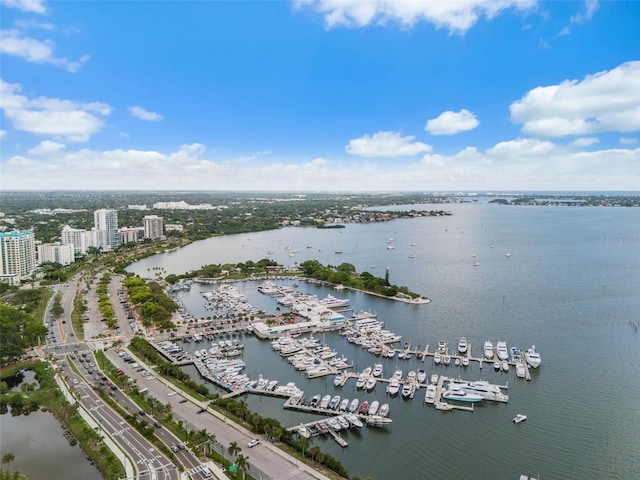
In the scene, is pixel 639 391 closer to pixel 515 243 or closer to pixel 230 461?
pixel 230 461

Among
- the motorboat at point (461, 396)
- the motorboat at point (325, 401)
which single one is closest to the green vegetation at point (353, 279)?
the motorboat at point (461, 396)

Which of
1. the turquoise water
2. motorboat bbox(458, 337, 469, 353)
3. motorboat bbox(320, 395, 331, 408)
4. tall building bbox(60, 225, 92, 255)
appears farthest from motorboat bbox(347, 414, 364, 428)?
tall building bbox(60, 225, 92, 255)

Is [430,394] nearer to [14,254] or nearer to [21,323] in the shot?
[21,323]

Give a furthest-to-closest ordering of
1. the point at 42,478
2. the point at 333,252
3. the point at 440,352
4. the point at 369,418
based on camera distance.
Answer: the point at 333,252
the point at 440,352
the point at 369,418
the point at 42,478

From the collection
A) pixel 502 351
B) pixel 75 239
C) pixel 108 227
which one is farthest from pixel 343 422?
pixel 108 227

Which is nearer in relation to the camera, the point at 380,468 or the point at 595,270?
the point at 380,468

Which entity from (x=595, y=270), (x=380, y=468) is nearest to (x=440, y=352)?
(x=380, y=468)

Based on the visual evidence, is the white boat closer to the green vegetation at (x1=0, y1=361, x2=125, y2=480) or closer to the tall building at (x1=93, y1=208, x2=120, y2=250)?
the green vegetation at (x1=0, y1=361, x2=125, y2=480)
